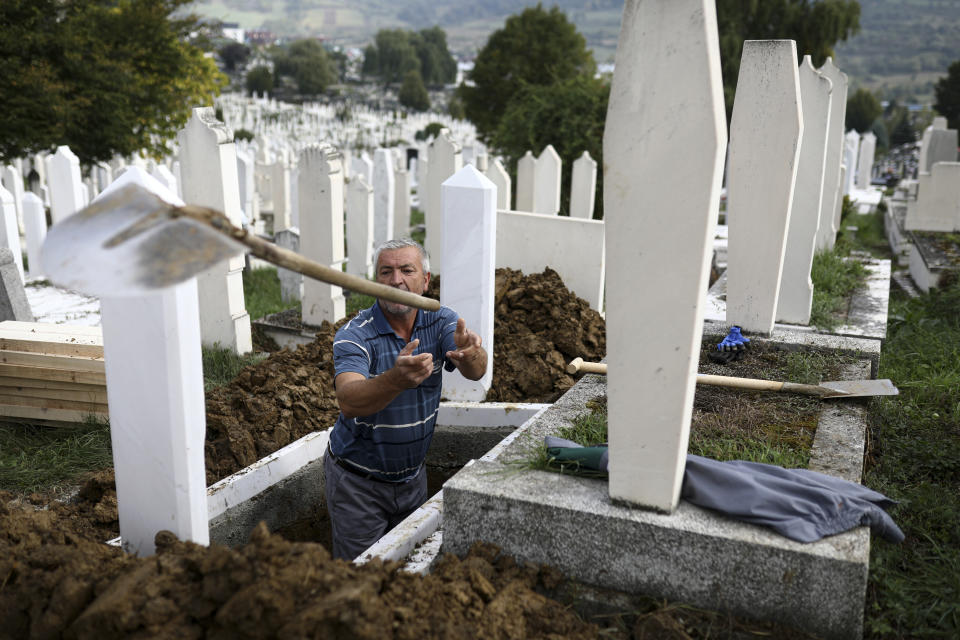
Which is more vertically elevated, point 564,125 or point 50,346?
point 564,125

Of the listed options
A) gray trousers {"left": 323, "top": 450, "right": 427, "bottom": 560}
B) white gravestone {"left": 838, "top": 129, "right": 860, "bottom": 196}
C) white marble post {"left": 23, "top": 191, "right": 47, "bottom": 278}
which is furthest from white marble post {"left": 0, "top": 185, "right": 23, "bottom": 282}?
white gravestone {"left": 838, "top": 129, "right": 860, "bottom": 196}

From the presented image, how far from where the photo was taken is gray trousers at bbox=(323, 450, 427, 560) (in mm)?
3521

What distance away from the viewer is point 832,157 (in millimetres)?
7719

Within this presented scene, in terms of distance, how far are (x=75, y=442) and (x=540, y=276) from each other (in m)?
3.46

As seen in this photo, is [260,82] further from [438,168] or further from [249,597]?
[249,597]

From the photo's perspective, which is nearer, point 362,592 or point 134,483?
point 362,592

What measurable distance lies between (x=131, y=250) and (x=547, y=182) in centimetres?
815

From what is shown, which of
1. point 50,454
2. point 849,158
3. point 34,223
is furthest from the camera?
point 849,158

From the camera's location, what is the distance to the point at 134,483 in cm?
245

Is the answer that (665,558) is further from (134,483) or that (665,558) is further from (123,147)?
(123,147)

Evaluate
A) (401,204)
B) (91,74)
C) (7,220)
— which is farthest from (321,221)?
(91,74)

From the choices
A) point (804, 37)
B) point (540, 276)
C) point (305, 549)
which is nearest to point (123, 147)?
point (540, 276)

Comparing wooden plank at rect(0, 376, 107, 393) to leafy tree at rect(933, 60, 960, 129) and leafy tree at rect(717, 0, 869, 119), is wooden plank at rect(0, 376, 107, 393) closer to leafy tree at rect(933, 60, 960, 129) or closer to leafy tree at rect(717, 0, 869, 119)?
leafy tree at rect(717, 0, 869, 119)

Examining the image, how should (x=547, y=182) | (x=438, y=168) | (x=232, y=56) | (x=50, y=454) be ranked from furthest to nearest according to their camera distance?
1. (x=232, y=56)
2. (x=547, y=182)
3. (x=438, y=168)
4. (x=50, y=454)
